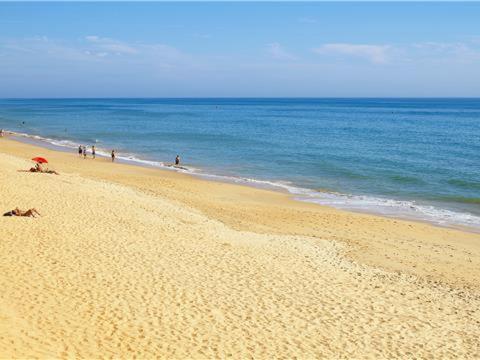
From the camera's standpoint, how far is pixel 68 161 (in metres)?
40.3

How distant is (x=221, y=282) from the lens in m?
13.5

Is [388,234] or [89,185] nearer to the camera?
[388,234]

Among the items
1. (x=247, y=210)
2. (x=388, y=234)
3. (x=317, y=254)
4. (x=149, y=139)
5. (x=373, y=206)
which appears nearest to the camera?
(x=317, y=254)

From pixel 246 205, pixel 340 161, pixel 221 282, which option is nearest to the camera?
pixel 221 282

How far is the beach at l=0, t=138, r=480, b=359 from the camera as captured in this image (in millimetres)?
10094

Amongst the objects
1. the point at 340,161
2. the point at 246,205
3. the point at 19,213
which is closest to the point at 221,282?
the point at 19,213

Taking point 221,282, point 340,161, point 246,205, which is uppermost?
point 340,161

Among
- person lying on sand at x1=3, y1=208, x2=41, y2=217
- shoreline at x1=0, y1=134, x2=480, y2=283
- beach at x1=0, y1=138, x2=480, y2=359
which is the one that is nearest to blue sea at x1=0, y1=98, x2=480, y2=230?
shoreline at x1=0, y1=134, x2=480, y2=283

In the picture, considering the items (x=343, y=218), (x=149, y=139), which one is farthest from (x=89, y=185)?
(x=149, y=139)

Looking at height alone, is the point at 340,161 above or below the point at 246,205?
above

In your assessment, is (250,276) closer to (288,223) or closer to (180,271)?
(180,271)

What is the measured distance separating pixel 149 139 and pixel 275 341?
5253 centimetres

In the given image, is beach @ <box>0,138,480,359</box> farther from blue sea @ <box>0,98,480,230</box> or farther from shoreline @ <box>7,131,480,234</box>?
blue sea @ <box>0,98,480,230</box>

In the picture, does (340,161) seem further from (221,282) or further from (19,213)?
(221,282)
